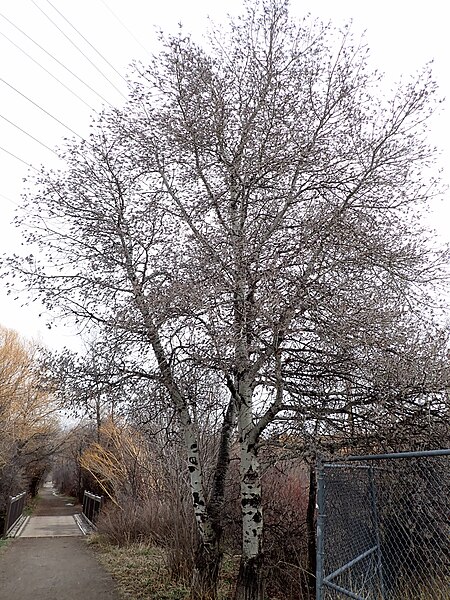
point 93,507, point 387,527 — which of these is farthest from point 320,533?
point 93,507

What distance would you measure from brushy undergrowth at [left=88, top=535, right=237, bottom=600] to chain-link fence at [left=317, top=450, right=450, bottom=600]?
1931 mm

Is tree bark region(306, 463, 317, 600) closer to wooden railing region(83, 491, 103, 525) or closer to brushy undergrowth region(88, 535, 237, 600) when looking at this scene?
brushy undergrowth region(88, 535, 237, 600)

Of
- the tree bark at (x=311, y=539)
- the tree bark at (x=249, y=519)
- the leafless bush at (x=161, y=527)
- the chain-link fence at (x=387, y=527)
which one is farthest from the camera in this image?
the leafless bush at (x=161, y=527)

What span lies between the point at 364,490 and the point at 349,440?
723mm

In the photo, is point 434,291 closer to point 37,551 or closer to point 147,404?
point 147,404

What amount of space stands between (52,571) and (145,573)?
6.56ft

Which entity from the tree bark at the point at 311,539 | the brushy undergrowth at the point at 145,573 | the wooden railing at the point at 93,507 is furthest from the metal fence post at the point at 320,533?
the wooden railing at the point at 93,507

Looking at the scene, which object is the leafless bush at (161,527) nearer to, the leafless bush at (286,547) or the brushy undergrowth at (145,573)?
the brushy undergrowth at (145,573)

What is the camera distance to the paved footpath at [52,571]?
7559 mm

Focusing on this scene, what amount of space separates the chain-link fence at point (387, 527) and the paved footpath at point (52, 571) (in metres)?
3.83

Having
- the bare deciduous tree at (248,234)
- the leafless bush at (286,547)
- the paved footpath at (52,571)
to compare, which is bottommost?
the paved footpath at (52,571)

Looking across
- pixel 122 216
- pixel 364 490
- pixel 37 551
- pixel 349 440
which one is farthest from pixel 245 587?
pixel 37 551

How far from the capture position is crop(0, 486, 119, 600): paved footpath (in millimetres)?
7559

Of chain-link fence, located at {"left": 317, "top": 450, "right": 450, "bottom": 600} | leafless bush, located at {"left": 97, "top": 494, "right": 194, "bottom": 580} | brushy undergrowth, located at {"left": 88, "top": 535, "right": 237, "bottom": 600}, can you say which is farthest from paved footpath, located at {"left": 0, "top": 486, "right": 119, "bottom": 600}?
chain-link fence, located at {"left": 317, "top": 450, "right": 450, "bottom": 600}
